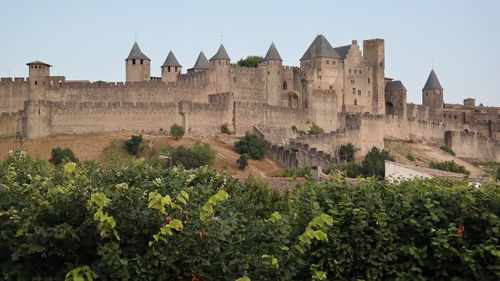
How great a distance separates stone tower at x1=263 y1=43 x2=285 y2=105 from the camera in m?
75.6

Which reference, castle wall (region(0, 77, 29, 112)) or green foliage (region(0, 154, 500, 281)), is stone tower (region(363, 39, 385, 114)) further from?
green foliage (region(0, 154, 500, 281))

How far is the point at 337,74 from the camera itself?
264 feet

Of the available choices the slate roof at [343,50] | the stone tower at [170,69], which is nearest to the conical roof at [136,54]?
the stone tower at [170,69]

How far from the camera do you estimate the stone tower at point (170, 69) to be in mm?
75938

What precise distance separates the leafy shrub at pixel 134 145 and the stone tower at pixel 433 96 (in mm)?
43086

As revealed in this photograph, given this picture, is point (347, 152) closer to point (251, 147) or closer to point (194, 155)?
point (251, 147)

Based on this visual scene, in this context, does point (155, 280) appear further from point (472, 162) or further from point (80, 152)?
point (472, 162)

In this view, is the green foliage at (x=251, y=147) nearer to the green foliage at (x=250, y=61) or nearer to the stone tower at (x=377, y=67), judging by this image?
the stone tower at (x=377, y=67)

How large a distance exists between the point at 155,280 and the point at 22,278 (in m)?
2.07

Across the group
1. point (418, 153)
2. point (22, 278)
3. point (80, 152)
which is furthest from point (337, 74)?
point (22, 278)

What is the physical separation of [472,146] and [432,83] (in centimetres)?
954

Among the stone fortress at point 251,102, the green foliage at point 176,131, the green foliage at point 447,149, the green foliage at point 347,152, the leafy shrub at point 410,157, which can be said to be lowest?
the leafy shrub at point 410,157

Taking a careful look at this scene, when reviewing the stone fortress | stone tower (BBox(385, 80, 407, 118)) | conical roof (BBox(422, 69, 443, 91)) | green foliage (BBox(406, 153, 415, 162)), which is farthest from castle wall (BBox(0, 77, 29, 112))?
conical roof (BBox(422, 69, 443, 91))

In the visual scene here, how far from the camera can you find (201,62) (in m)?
82.2
